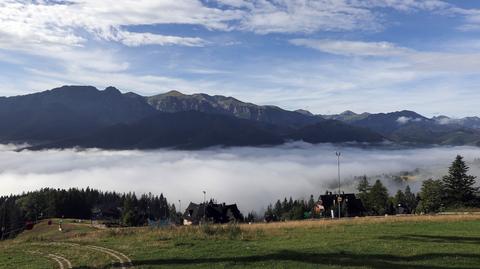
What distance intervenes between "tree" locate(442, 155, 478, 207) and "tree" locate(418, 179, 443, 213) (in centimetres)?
179

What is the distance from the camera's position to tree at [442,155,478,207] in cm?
9962

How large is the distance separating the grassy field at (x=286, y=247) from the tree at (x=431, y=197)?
166 ft

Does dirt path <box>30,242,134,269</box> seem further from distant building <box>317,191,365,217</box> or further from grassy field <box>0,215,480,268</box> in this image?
distant building <box>317,191,365,217</box>

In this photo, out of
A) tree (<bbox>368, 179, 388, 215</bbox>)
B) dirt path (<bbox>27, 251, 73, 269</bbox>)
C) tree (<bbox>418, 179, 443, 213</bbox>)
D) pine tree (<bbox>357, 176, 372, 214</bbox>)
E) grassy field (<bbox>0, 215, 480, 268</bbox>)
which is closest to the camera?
grassy field (<bbox>0, 215, 480, 268</bbox>)

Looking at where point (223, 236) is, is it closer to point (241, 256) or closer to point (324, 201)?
point (241, 256)

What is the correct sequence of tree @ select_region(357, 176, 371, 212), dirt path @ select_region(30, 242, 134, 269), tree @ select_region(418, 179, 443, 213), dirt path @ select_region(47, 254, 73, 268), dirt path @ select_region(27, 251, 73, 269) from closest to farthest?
dirt path @ select_region(30, 242, 134, 269) < dirt path @ select_region(27, 251, 73, 269) < dirt path @ select_region(47, 254, 73, 268) < tree @ select_region(418, 179, 443, 213) < tree @ select_region(357, 176, 371, 212)

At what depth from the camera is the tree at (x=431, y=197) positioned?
103 m

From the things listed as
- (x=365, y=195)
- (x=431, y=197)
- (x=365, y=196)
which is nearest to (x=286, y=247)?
(x=431, y=197)

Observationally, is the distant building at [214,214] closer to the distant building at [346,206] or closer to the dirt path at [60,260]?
the distant building at [346,206]

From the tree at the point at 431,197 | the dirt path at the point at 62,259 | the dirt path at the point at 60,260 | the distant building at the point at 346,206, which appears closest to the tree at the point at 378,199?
the distant building at the point at 346,206

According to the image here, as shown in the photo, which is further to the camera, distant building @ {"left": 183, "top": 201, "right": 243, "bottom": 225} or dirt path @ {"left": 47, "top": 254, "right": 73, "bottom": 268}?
distant building @ {"left": 183, "top": 201, "right": 243, "bottom": 225}

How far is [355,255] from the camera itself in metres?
31.6

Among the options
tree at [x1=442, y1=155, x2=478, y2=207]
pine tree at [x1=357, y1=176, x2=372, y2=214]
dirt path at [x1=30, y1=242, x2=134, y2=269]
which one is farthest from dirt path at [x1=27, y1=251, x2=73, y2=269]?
pine tree at [x1=357, y1=176, x2=372, y2=214]

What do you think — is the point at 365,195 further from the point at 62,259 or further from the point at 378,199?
the point at 62,259
